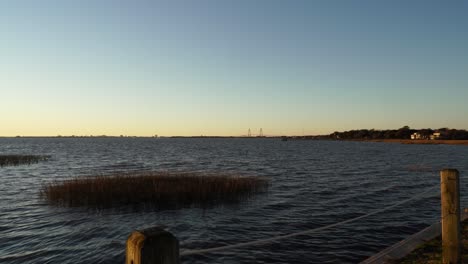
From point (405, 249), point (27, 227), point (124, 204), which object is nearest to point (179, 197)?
point (124, 204)

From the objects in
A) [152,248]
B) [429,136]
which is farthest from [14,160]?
[429,136]

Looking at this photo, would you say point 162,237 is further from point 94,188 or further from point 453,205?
point 94,188

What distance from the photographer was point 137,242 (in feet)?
7.59

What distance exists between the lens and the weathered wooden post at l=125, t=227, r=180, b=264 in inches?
89.3

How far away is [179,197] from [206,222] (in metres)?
4.30

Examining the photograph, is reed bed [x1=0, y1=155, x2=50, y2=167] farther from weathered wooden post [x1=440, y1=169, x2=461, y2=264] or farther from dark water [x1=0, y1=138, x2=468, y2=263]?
weathered wooden post [x1=440, y1=169, x2=461, y2=264]

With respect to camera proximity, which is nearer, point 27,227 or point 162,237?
point 162,237

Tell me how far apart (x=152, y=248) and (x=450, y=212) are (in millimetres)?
5771

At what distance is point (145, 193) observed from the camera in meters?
19.4

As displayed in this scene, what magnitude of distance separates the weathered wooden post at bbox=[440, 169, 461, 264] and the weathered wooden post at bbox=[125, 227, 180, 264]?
5395 mm

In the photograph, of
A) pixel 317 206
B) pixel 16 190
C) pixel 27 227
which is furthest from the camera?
pixel 16 190

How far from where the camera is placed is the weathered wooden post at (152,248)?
7.44 ft

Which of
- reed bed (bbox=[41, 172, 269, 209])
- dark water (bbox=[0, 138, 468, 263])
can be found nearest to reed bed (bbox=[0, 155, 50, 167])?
dark water (bbox=[0, 138, 468, 263])

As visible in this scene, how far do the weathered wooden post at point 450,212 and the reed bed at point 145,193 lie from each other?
13.9 meters
